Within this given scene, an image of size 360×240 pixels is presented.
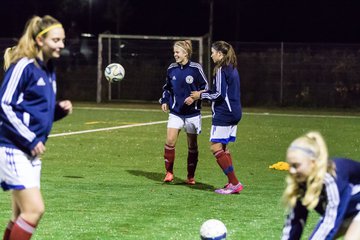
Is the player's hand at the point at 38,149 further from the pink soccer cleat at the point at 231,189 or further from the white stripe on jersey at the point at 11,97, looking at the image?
the pink soccer cleat at the point at 231,189

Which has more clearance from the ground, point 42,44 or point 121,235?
point 42,44

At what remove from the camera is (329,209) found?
18.5 feet

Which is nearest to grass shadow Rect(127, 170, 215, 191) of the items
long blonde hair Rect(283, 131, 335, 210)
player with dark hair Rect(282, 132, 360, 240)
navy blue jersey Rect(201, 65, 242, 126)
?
navy blue jersey Rect(201, 65, 242, 126)

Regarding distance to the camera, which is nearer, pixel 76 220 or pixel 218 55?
pixel 76 220

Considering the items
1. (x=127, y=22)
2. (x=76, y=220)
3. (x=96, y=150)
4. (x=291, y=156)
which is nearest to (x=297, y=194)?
(x=291, y=156)

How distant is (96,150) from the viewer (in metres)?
15.8

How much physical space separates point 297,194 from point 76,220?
12.8 ft

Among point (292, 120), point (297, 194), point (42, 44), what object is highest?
point (42, 44)

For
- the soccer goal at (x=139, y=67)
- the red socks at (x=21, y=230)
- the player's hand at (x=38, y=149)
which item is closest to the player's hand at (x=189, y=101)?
the player's hand at (x=38, y=149)

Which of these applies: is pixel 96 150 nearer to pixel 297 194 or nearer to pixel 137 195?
pixel 137 195

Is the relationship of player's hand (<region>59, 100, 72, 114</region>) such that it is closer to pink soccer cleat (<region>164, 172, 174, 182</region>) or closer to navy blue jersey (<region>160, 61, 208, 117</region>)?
navy blue jersey (<region>160, 61, 208, 117</region>)

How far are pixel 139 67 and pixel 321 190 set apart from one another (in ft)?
80.5

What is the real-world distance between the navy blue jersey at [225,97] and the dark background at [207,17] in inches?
1123

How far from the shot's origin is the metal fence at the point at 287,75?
28781 mm
